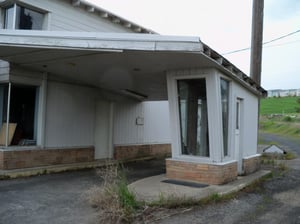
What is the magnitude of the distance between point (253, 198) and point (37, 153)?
6.18m

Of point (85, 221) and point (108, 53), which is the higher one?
point (108, 53)

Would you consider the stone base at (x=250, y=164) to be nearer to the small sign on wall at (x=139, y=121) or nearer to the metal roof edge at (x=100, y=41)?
the metal roof edge at (x=100, y=41)

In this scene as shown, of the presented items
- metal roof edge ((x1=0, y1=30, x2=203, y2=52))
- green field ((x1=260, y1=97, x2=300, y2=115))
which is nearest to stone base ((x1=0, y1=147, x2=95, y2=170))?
metal roof edge ((x1=0, y1=30, x2=203, y2=52))

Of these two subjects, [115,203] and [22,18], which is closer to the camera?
[115,203]

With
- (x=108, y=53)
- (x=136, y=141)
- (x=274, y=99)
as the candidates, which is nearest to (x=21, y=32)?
(x=108, y=53)

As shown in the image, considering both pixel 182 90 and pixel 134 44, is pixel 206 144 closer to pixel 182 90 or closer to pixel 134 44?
pixel 182 90

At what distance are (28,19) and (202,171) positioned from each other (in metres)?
7.14

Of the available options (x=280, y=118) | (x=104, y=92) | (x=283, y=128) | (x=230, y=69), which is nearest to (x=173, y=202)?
(x=230, y=69)

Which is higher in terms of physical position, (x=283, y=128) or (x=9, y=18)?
(x=9, y=18)

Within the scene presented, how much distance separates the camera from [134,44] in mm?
6473

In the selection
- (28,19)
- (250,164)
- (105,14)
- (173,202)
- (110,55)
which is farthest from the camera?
(105,14)

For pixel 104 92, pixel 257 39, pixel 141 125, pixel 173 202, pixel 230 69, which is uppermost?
pixel 257 39

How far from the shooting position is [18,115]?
947 cm

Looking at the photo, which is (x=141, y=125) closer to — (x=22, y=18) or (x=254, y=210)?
(x=22, y=18)
